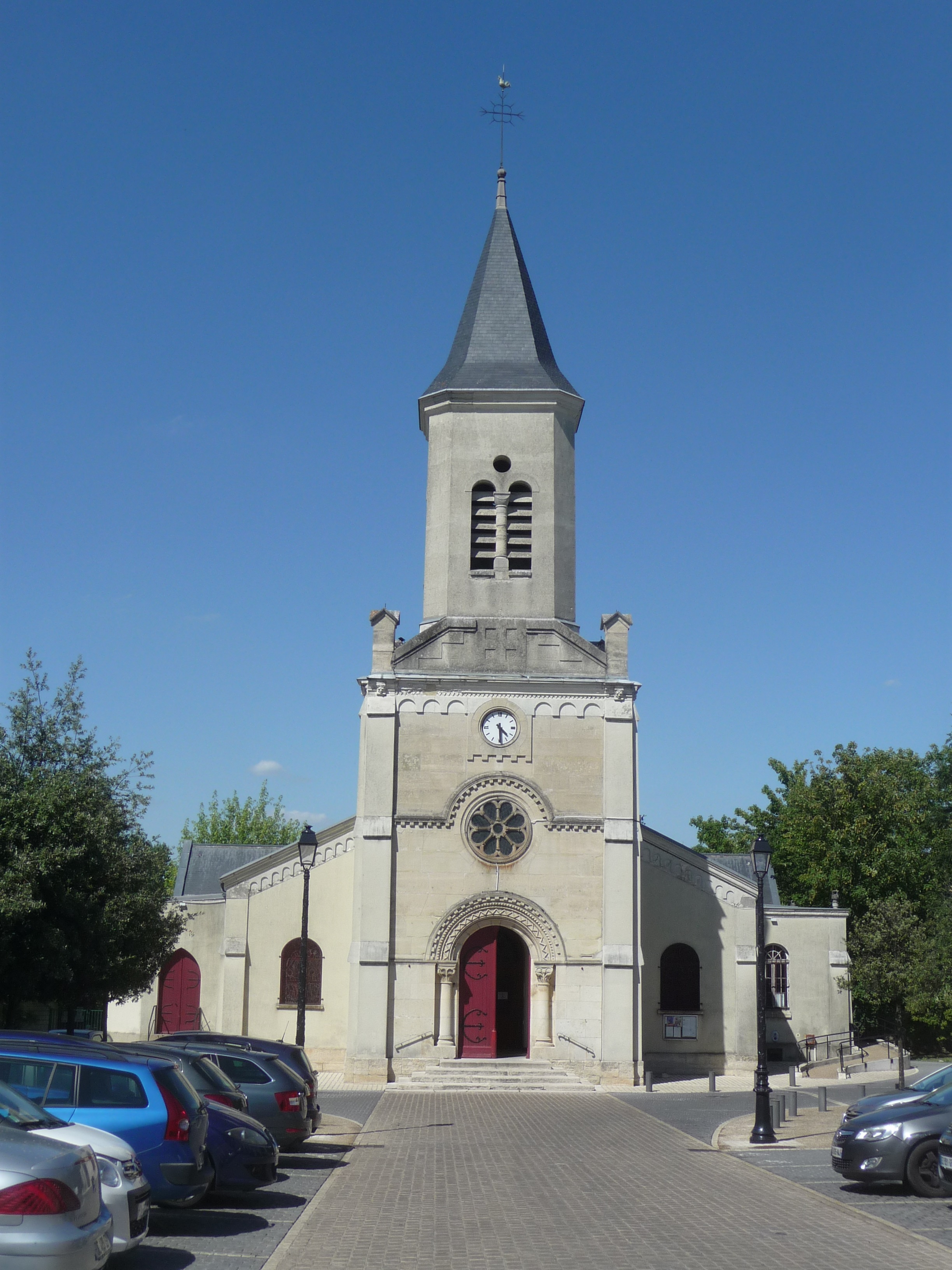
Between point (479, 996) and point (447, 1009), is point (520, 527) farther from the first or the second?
point (447, 1009)

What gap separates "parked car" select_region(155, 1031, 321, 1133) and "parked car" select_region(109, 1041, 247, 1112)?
2758 millimetres

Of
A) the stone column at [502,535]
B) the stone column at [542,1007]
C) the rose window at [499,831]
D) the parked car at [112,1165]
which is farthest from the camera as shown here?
the stone column at [502,535]

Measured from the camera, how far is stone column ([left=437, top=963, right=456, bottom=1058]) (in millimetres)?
29672

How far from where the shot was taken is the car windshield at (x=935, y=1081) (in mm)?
16781

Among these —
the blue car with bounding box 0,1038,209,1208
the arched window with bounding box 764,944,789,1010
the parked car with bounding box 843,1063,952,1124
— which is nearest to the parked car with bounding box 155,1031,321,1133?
the blue car with bounding box 0,1038,209,1208

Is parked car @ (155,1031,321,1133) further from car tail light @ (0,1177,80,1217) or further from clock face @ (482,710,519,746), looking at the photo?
clock face @ (482,710,519,746)

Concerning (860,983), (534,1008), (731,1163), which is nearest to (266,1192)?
(731,1163)

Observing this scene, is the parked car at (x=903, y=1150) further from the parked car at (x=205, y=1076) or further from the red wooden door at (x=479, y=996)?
the red wooden door at (x=479, y=996)

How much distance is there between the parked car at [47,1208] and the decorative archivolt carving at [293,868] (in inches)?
951

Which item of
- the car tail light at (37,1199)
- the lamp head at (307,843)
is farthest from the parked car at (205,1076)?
the lamp head at (307,843)

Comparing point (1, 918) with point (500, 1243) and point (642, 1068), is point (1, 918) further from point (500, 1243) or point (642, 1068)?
point (642, 1068)

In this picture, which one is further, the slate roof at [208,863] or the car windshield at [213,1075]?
the slate roof at [208,863]

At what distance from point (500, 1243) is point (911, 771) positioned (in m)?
40.5

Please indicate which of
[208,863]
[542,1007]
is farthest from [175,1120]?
[208,863]
